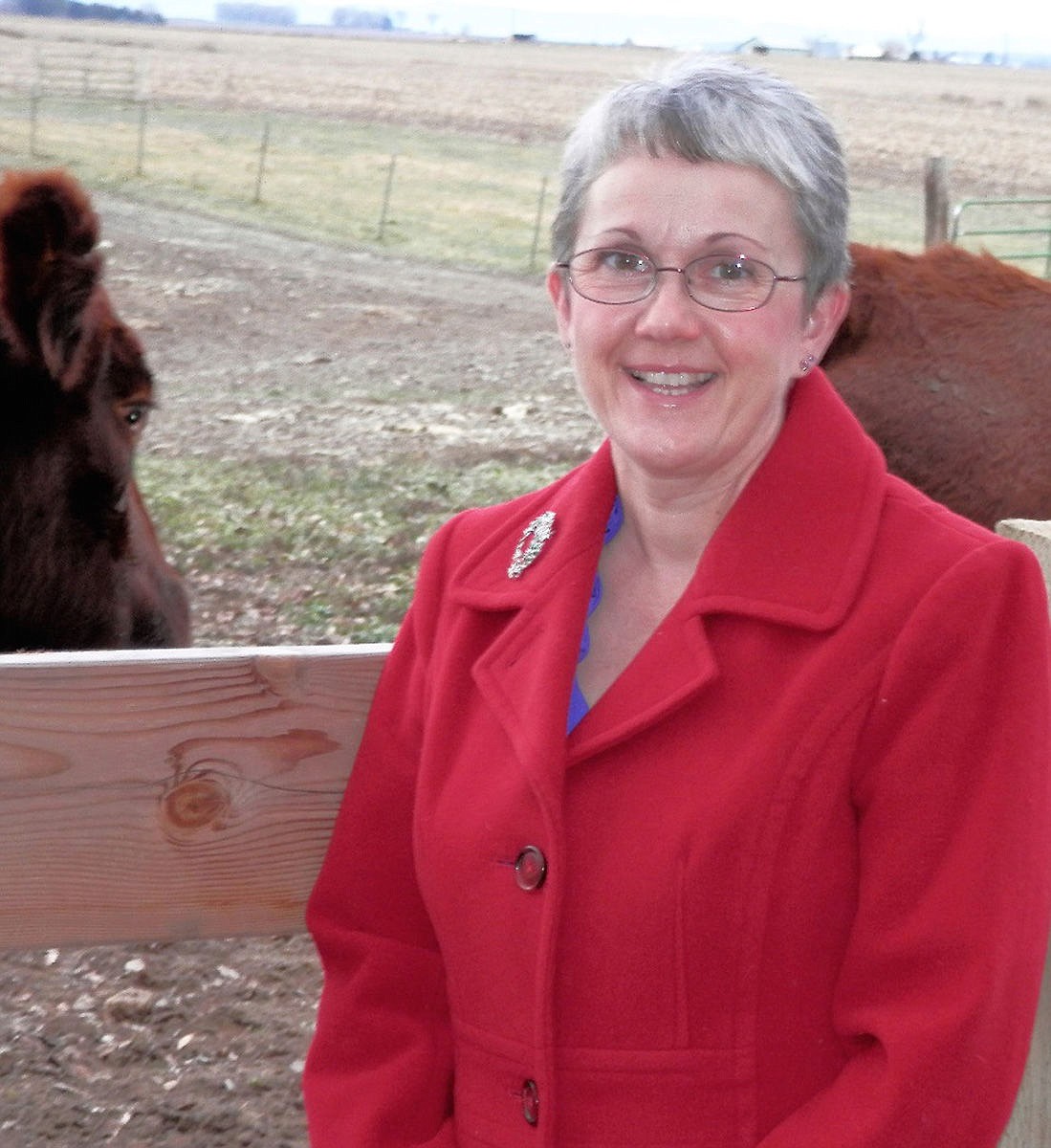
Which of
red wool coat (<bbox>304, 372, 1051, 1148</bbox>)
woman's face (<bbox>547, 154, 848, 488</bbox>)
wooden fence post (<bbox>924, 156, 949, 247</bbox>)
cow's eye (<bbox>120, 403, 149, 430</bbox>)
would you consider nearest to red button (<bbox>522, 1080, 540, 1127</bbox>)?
red wool coat (<bbox>304, 372, 1051, 1148</bbox>)

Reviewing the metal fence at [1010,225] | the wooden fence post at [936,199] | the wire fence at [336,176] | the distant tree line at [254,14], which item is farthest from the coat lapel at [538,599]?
the distant tree line at [254,14]

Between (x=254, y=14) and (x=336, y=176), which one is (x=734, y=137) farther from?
(x=254, y=14)

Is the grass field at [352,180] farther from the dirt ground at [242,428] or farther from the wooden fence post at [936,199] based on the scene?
the wooden fence post at [936,199]

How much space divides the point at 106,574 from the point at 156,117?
107 feet

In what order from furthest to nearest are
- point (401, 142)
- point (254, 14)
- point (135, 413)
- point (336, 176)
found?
point (254, 14) < point (401, 142) < point (336, 176) < point (135, 413)

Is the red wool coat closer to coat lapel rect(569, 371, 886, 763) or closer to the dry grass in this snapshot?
coat lapel rect(569, 371, 886, 763)

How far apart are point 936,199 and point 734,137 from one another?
1167 cm

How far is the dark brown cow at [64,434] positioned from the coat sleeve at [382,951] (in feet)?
5.86

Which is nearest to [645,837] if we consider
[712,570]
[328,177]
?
[712,570]

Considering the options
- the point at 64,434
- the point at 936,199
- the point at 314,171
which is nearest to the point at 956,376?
the point at 64,434

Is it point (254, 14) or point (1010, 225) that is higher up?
point (1010, 225)

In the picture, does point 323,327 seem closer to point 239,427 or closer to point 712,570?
point 239,427

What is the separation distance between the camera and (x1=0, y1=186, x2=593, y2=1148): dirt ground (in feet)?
10.5

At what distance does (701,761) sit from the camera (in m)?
1.61
